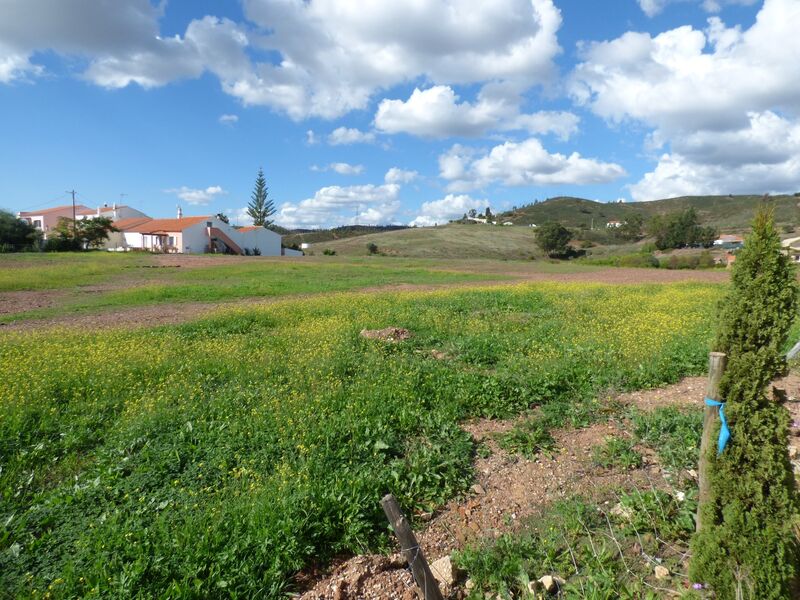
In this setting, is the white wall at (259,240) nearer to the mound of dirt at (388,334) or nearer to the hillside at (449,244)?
the hillside at (449,244)

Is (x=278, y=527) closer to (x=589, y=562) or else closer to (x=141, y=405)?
(x=589, y=562)

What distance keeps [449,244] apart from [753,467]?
84644 millimetres

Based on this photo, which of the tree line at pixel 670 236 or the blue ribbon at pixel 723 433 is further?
the tree line at pixel 670 236

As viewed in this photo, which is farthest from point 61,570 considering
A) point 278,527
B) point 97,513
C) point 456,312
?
point 456,312

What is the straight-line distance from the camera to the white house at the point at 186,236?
197 feet

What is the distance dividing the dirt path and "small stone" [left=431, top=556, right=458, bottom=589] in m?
0.09

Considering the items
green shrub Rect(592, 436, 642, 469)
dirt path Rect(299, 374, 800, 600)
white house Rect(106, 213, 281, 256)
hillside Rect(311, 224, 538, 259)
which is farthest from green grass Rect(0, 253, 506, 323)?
hillside Rect(311, 224, 538, 259)

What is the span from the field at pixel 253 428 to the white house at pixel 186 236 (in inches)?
2083

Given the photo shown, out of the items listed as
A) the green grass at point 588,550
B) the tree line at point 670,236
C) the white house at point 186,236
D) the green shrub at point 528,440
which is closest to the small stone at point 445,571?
the green grass at point 588,550

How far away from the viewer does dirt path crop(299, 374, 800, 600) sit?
333cm

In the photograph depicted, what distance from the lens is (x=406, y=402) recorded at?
6105 millimetres

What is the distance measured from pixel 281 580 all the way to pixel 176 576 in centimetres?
73

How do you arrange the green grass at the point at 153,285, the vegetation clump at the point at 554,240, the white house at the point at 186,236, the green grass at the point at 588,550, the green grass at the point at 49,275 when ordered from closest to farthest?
the green grass at the point at 588,550 < the green grass at the point at 153,285 < the green grass at the point at 49,275 < the white house at the point at 186,236 < the vegetation clump at the point at 554,240

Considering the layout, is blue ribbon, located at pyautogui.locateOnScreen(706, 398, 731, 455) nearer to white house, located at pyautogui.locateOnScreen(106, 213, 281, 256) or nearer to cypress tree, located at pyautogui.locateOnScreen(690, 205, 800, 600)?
cypress tree, located at pyautogui.locateOnScreen(690, 205, 800, 600)
